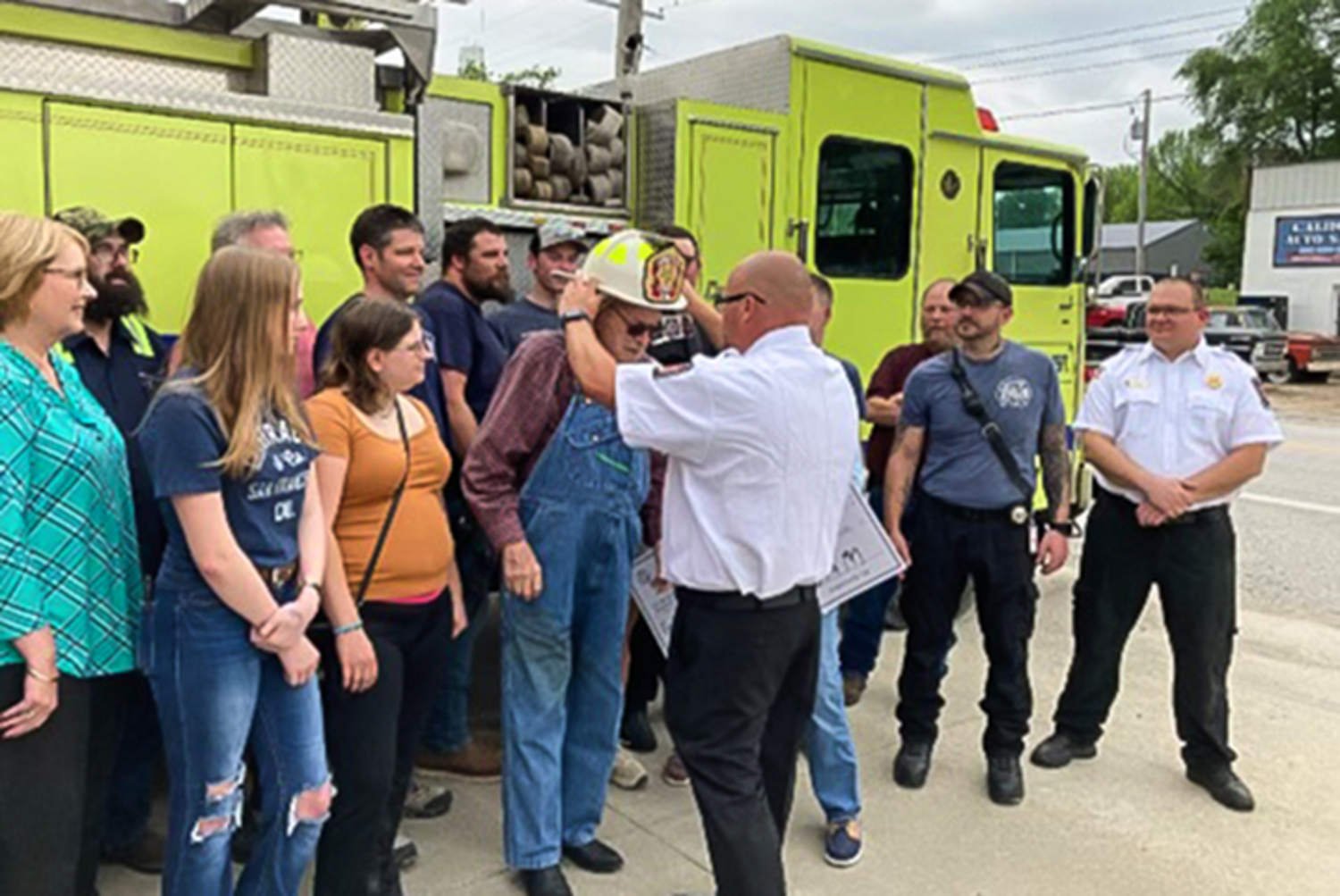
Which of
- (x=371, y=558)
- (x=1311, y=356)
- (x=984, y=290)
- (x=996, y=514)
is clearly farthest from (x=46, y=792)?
(x=1311, y=356)

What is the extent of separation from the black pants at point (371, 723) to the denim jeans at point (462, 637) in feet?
2.62

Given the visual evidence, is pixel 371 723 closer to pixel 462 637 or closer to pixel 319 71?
pixel 462 637

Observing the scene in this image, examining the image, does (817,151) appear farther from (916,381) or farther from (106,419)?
(106,419)

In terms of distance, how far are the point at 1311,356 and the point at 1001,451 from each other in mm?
26242

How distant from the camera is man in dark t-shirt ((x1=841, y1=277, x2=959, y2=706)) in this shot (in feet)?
17.1

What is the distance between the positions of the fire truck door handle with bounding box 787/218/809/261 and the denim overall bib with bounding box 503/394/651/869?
2801mm

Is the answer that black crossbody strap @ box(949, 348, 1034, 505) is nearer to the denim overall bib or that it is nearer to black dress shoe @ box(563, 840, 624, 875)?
the denim overall bib

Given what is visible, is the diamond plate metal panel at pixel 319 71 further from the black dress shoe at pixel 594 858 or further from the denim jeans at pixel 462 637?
the black dress shoe at pixel 594 858

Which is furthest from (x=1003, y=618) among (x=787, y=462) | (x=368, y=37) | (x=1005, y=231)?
(x=1005, y=231)

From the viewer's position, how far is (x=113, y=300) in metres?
3.31

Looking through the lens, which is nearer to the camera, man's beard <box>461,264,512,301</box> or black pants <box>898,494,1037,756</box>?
man's beard <box>461,264,512,301</box>

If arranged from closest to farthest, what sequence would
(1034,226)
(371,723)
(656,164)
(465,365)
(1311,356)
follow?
(371,723) → (465,365) → (656,164) → (1034,226) → (1311,356)

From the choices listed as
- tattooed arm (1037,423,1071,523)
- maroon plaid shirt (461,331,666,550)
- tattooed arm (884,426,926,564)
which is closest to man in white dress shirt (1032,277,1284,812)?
tattooed arm (1037,423,1071,523)

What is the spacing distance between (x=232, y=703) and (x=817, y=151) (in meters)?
4.50
